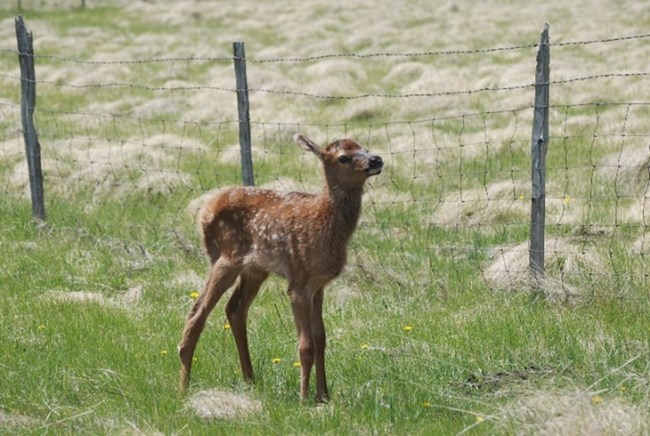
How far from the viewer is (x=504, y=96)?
58.7 feet

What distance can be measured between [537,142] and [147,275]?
3.38 metres

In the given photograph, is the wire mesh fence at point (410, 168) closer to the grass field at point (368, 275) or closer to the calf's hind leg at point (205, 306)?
the grass field at point (368, 275)

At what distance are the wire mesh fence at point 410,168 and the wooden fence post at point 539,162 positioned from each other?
0.12m

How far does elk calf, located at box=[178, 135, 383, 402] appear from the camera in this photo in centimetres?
636

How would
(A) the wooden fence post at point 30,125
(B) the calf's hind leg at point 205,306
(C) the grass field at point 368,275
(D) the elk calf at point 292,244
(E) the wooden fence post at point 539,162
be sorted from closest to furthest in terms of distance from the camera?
(C) the grass field at point 368,275
(D) the elk calf at point 292,244
(B) the calf's hind leg at point 205,306
(E) the wooden fence post at point 539,162
(A) the wooden fence post at point 30,125

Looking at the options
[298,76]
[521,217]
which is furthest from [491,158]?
[298,76]

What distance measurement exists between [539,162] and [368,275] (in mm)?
1620

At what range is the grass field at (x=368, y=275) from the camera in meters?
5.99

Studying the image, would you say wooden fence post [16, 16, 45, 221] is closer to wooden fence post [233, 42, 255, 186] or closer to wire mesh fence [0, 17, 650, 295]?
wire mesh fence [0, 17, 650, 295]

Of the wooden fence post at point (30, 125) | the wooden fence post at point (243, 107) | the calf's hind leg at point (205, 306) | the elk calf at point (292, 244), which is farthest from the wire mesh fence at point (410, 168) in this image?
the calf's hind leg at point (205, 306)

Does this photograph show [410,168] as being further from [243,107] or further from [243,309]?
[243,309]

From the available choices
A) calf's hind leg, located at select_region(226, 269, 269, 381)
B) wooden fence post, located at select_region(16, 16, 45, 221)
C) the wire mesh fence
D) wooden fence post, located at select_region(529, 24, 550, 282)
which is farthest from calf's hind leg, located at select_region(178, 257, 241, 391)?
wooden fence post, located at select_region(16, 16, 45, 221)

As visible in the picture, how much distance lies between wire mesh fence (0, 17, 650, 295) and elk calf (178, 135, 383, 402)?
2.34m

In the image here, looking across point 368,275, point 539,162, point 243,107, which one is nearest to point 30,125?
point 243,107
